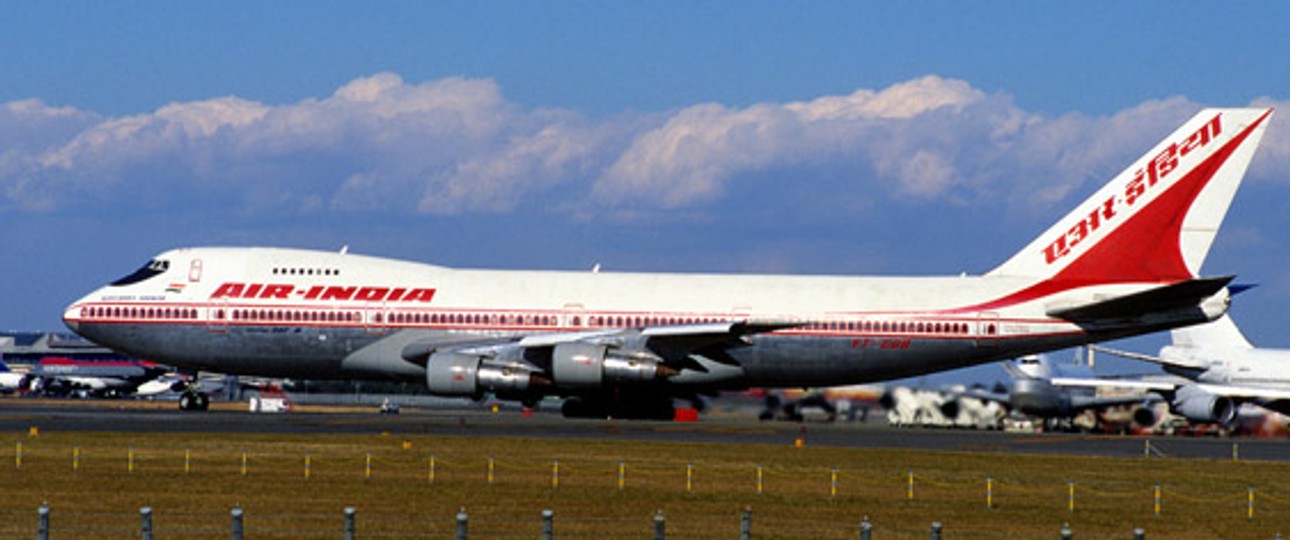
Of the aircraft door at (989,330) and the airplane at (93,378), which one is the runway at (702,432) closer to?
the aircraft door at (989,330)

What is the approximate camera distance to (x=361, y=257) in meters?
70.3

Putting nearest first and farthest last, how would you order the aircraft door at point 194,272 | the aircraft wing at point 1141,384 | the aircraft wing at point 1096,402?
the aircraft wing at point 1096,402 → the aircraft door at point 194,272 → the aircraft wing at point 1141,384

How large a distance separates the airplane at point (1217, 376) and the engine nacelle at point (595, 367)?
1338 cm

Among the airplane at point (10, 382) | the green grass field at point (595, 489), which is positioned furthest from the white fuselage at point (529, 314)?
the airplane at point (10, 382)

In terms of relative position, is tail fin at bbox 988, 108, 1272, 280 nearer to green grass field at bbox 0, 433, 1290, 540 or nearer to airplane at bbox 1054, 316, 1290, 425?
airplane at bbox 1054, 316, 1290, 425

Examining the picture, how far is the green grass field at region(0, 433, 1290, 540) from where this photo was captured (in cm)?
3109

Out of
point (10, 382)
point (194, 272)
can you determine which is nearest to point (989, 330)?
point (194, 272)

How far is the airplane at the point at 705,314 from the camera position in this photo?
65.2m

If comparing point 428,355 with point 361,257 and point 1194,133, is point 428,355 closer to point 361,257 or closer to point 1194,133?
point 361,257

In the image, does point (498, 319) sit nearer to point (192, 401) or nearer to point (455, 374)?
point (455, 374)

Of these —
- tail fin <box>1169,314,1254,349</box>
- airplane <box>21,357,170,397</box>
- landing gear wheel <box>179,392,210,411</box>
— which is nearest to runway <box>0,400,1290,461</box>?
landing gear wheel <box>179,392,210,411</box>

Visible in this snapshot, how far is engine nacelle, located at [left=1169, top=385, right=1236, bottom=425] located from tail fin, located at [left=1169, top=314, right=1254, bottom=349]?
16049mm

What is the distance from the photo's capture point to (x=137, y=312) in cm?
7006

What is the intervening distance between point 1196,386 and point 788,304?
1909cm
